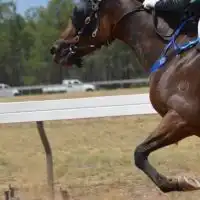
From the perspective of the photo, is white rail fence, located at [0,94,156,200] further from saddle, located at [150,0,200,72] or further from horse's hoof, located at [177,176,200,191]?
horse's hoof, located at [177,176,200,191]

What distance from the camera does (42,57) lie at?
62125mm

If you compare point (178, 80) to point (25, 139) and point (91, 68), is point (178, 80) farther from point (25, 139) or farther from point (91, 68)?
point (91, 68)

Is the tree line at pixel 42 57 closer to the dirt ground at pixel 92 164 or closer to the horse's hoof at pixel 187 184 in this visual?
the dirt ground at pixel 92 164

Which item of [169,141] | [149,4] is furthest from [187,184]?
[149,4]

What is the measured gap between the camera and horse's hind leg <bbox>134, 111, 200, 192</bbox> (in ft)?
16.3

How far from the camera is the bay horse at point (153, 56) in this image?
4.99 meters

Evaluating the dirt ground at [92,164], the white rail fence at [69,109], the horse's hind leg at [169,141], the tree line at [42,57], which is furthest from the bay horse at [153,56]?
the tree line at [42,57]

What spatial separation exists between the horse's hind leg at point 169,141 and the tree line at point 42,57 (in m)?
53.3

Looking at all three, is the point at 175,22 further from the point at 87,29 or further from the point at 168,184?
the point at 168,184

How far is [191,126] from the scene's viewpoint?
4.98 meters

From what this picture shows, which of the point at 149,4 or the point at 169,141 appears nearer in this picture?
the point at 169,141

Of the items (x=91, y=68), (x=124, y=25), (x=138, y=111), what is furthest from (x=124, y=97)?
(x=91, y=68)

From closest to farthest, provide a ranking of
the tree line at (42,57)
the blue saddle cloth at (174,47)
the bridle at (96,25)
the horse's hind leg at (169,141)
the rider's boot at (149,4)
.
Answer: the horse's hind leg at (169,141), the blue saddle cloth at (174,47), the rider's boot at (149,4), the bridle at (96,25), the tree line at (42,57)

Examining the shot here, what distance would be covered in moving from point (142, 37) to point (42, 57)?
5703 centimetres
